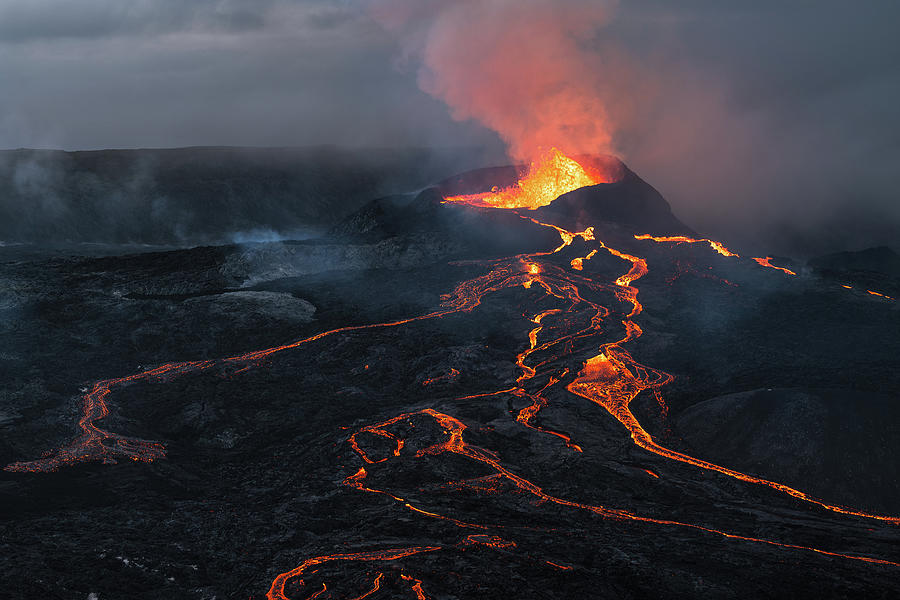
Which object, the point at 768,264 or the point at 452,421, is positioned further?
the point at 768,264

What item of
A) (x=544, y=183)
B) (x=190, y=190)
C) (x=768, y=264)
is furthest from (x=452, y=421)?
(x=190, y=190)

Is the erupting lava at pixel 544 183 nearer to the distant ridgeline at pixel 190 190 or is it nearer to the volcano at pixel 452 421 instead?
the volcano at pixel 452 421

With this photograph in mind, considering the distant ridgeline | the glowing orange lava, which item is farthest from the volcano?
the distant ridgeline

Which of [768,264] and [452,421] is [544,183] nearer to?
[768,264]

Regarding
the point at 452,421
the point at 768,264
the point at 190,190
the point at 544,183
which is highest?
the point at 544,183

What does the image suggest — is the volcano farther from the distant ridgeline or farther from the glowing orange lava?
the distant ridgeline
